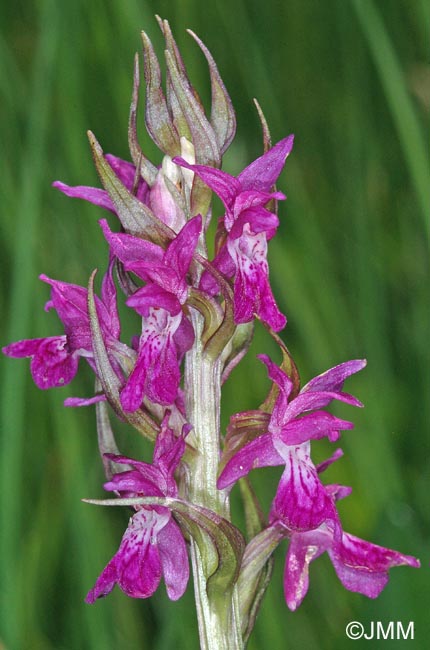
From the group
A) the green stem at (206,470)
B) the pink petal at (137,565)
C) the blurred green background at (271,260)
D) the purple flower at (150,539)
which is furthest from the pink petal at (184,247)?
the blurred green background at (271,260)

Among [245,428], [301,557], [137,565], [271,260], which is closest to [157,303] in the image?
[245,428]

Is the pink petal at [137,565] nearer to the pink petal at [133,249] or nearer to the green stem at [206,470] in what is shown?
the green stem at [206,470]

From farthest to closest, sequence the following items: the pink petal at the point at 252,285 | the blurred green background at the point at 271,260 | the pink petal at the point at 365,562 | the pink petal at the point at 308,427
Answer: the blurred green background at the point at 271,260
the pink petal at the point at 365,562
the pink petal at the point at 308,427
the pink petal at the point at 252,285

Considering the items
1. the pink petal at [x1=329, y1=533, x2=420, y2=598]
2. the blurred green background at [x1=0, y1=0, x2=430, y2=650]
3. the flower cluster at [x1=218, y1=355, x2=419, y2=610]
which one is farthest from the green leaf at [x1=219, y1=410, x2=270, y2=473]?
the blurred green background at [x1=0, y1=0, x2=430, y2=650]

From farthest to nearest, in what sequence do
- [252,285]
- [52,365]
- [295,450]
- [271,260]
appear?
[271,260] < [52,365] < [295,450] < [252,285]

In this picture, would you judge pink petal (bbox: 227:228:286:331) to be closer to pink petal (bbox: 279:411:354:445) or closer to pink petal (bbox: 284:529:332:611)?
pink petal (bbox: 279:411:354:445)

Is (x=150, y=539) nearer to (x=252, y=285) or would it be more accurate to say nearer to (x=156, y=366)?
(x=156, y=366)
